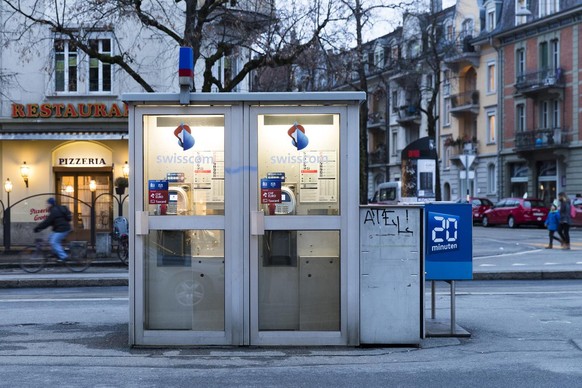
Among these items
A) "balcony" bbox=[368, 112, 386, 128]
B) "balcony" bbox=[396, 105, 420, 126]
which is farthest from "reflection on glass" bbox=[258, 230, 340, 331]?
"balcony" bbox=[368, 112, 386, 128]

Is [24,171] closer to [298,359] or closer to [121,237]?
[121,237]

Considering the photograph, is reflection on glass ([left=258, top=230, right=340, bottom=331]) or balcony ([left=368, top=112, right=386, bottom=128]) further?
balcony ([left=368, top=112, right=386, bottom=128])

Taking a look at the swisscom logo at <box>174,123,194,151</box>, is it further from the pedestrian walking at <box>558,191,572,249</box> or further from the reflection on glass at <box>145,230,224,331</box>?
the pedestrian walking at <box>558,191,572,249</box>

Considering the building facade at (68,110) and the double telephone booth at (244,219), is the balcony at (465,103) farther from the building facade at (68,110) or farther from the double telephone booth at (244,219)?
the double telephone booth at (244,219)

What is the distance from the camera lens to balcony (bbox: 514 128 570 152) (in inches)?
2041

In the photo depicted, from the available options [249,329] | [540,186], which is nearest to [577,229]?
[540,186]

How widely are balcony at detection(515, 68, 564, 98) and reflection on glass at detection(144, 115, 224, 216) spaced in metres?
46.2

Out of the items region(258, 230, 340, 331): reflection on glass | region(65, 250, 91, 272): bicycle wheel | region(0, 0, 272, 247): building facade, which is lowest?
region(65, 250, 91, 272): bicycle wheel

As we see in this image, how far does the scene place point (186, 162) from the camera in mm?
8914

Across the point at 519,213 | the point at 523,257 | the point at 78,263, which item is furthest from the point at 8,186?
the point at 519,213

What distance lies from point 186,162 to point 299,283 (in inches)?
64.4

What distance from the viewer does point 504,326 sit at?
10.5m

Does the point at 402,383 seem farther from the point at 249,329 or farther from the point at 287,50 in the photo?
the point at 287,50

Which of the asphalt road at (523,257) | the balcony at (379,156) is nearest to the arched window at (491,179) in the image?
the balcony at (379,156)
